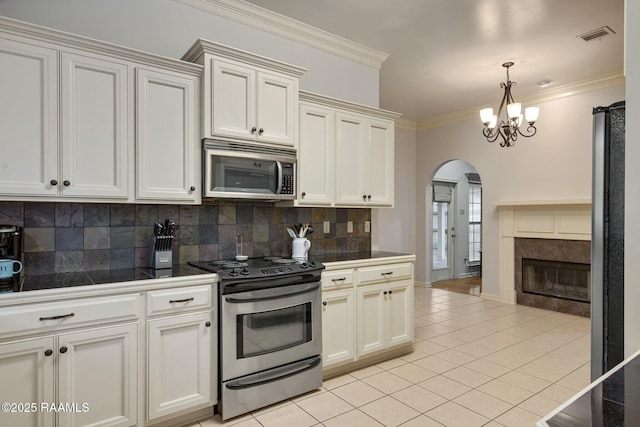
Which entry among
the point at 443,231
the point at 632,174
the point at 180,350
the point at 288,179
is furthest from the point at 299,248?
the point at 443,231

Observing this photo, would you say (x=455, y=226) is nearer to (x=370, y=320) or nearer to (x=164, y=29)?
(x=370, y=320)

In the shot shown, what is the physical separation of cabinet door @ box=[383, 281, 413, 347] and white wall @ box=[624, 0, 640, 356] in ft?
7.09

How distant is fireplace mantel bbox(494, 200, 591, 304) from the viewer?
15.8 feet

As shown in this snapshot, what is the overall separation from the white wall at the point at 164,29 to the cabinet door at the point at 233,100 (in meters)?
0.52

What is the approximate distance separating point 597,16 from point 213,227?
3.68 metres

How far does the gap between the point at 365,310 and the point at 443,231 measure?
5.08 meters

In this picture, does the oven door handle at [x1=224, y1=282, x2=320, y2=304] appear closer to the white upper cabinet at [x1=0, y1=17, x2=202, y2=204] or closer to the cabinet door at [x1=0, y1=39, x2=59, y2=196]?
the white upper cabinet at [x1=0, y1=17, x2=202, y2=204]

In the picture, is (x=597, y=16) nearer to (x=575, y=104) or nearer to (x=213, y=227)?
(x=575, y=104)

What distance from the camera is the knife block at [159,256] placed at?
2502 mm

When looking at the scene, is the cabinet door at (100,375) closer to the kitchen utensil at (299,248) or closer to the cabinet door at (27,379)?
the cabinet door at (27,379)

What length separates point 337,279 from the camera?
9.70ft

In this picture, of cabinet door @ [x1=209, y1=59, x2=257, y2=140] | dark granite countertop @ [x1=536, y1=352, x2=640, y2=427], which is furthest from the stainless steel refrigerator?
cabinet door @ [x1=209, y1=59, x2=257, y2=140]

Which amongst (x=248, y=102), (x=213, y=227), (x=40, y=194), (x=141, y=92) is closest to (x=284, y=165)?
(x=248, y=102)

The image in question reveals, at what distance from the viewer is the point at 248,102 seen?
2684 mm
